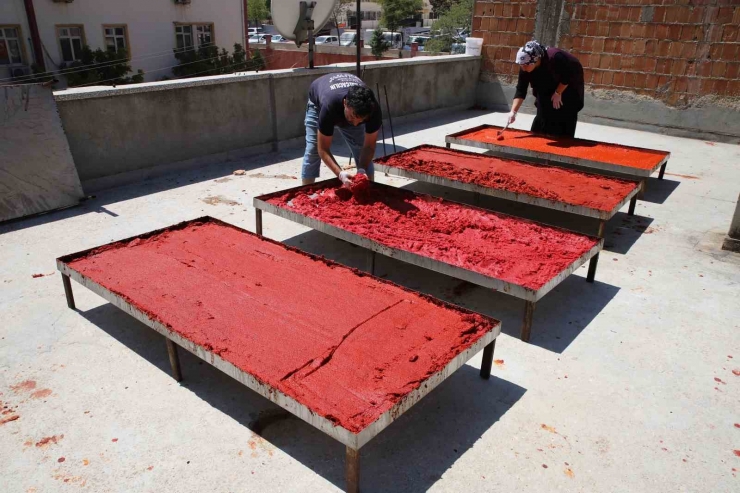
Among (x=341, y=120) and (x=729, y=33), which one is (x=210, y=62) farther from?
(x=341, y=120)

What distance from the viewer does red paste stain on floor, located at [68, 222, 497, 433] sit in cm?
262

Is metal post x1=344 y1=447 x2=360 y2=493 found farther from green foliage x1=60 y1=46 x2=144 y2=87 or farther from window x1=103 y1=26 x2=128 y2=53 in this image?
window x1=103 y1=26 x2=128 y2=53

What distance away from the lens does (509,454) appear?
2697mm

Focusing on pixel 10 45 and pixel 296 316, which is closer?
pixel 296 316

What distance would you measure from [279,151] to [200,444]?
225 inches

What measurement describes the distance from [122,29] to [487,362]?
20.5 metres

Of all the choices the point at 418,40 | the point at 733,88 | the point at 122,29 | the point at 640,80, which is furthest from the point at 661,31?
the point at 418,40

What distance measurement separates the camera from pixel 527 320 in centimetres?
357

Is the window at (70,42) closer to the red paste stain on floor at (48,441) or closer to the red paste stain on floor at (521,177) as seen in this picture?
the red paste stain on floor at (521,177)

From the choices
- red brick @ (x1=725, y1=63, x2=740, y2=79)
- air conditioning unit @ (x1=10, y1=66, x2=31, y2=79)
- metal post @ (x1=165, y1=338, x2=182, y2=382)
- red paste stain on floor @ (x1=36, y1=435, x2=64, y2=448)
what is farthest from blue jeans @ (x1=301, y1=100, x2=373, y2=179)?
air conditioning unit @ (x1=10, y1=66, x2=31, y2=79)

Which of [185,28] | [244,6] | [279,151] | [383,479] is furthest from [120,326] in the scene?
[244,6]

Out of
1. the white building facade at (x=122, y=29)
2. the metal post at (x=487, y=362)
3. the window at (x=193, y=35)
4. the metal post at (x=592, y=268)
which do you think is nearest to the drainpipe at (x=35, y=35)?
the white building facade at (x=122, y=29)

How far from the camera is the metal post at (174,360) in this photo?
3.07 metres

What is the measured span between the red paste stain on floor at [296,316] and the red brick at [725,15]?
26.8ft
